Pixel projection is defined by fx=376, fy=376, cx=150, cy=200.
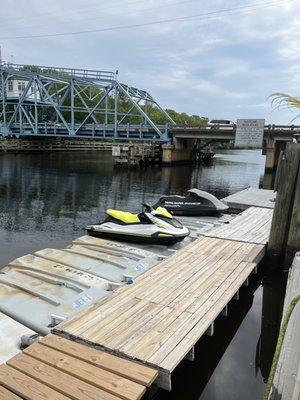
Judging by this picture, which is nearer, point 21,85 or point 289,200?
point 289,200

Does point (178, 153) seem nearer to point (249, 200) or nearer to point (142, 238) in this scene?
point (249, 200)

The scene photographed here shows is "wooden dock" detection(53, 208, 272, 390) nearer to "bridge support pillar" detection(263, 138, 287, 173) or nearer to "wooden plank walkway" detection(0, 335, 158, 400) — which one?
"wooden plank walkway" detection(0, 335, 158, 400)

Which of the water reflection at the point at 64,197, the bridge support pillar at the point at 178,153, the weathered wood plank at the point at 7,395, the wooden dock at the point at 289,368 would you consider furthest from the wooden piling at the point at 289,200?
the bridge support pillar at the point at 178,153

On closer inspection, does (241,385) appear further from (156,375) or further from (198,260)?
(198,260)

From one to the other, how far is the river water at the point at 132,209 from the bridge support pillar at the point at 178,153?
31.9 ft

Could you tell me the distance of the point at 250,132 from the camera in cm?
3744

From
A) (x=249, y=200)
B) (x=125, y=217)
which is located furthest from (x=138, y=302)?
(x=249, y=200)

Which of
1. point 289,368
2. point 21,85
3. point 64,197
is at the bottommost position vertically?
point 64,197

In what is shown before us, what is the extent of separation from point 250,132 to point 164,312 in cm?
3485

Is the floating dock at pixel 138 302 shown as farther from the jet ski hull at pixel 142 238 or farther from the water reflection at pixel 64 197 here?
the water reflection at pixel 64 197

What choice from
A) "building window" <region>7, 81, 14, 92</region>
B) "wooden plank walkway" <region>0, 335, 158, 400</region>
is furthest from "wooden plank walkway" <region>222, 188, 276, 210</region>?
"building window" <region>7, 81, 14, 92</region>

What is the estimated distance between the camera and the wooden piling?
7434 mm

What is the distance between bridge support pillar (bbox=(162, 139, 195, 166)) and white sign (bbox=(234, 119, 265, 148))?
8418mm

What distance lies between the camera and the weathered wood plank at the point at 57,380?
11.3ft
